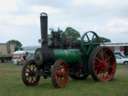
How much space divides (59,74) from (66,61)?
5.22ft

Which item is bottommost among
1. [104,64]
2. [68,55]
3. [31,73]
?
[31,73]

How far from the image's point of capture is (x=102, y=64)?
62.3ft

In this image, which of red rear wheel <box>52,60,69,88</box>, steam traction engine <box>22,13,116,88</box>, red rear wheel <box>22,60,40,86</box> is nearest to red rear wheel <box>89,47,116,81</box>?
steam traction engine <box>22,13,116,88</box>

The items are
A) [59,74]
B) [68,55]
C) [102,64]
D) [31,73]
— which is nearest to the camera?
[59,74]

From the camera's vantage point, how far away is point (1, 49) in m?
75.1

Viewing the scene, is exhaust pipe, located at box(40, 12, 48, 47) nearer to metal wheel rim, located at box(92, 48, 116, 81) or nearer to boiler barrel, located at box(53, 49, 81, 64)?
boiler barrel, located at box(53, 49, 81, 64)

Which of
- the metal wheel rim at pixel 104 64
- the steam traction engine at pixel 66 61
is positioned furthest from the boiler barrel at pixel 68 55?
the metal wheel rim at pixel 104 64

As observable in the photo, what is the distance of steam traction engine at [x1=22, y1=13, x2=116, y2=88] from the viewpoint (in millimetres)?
16500

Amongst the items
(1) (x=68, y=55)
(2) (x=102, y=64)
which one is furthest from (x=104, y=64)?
(1) (x=68, y=55)

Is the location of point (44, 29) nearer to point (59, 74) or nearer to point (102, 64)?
point (59, 74)

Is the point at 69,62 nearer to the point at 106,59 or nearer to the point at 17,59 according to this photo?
the point at 106,59

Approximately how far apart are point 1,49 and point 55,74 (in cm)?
5989

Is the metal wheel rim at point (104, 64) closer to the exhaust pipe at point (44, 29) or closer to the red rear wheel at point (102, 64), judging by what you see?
the red rear wheel at point (102, 64)

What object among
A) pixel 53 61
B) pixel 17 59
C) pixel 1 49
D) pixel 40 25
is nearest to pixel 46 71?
pixel 53 61
